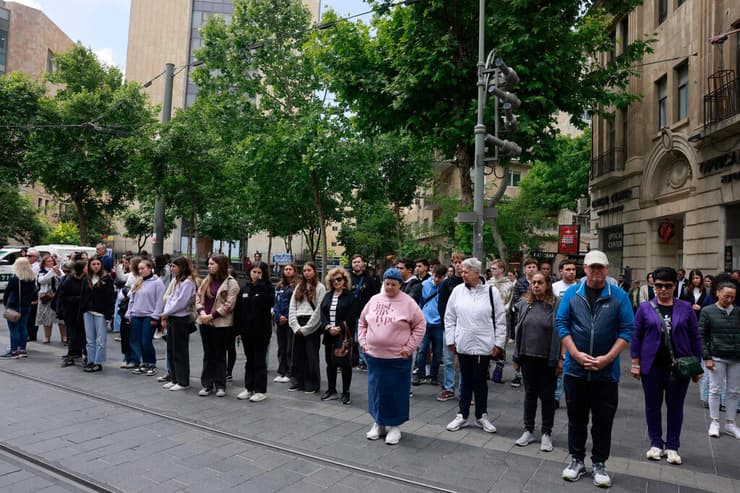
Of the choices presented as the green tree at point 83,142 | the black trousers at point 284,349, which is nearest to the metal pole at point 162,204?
the black trousers at point 284,349

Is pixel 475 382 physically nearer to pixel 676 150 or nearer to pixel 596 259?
pixel 596 259

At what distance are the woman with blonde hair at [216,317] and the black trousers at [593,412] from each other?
15.0 feet

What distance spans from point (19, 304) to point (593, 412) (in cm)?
975

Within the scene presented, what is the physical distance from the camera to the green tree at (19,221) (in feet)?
135

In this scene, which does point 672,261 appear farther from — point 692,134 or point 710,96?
point 710,96

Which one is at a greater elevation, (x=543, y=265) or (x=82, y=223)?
(x=82, y=223)

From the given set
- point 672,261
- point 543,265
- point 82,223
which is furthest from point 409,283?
point 82,223

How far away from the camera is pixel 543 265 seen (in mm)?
8281

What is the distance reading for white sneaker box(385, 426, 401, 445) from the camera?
→ 5551 millimetres

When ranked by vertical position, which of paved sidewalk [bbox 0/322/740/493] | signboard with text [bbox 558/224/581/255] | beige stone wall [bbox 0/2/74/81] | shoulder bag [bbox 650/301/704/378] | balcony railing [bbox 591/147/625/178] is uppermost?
beige stone wall [bbox 0/2/74/81]

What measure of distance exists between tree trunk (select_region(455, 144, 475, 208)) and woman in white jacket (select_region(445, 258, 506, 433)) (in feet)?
31.0

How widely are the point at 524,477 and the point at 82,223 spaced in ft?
102

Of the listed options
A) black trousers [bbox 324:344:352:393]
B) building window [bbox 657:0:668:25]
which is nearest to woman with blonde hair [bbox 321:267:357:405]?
black trousers [bbox 324:344:352:393]

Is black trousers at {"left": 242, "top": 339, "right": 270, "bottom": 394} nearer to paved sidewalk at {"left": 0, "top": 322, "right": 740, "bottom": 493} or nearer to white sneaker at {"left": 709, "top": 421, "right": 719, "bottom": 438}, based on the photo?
paved sidewalk at {"left": 0, "top": 322, "right": 740, "bottom": 493}
